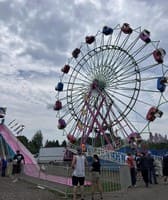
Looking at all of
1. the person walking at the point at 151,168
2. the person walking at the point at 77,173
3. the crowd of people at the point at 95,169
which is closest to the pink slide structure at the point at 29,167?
the crowd of people at the point at 95,169

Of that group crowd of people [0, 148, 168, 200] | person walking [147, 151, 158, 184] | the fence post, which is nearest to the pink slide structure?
crowd of people [0, 148, 168, 200]

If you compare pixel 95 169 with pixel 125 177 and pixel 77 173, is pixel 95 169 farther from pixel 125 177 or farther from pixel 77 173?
pixel 125 177

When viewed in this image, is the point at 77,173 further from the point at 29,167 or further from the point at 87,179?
the point at 29,167

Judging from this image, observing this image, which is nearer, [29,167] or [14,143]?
[29,167]

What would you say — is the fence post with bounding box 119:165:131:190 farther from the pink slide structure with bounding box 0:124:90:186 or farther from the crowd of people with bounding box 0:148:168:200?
the pink slide structure with bounding box 0:124:90:186

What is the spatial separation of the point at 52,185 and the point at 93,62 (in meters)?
21.0

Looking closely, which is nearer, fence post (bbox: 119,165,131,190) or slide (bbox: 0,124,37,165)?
fence post (bbox: 119,165,131,190)

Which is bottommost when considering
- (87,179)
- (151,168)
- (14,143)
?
(87,179)

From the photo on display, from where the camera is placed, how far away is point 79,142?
36.5 m

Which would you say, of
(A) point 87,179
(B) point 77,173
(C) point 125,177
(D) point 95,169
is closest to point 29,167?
(A) point 87,179

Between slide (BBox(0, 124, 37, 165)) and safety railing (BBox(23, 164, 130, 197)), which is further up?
slide (BBox(0, 124, 37, 165))

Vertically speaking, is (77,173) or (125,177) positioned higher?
(77,173)

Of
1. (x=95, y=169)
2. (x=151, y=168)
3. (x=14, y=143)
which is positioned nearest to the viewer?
(x=95, y=169)

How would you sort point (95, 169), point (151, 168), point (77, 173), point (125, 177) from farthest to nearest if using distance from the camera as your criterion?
point (151, 168)
point (125, 177)
point (95, 169)
point (77, 173)
